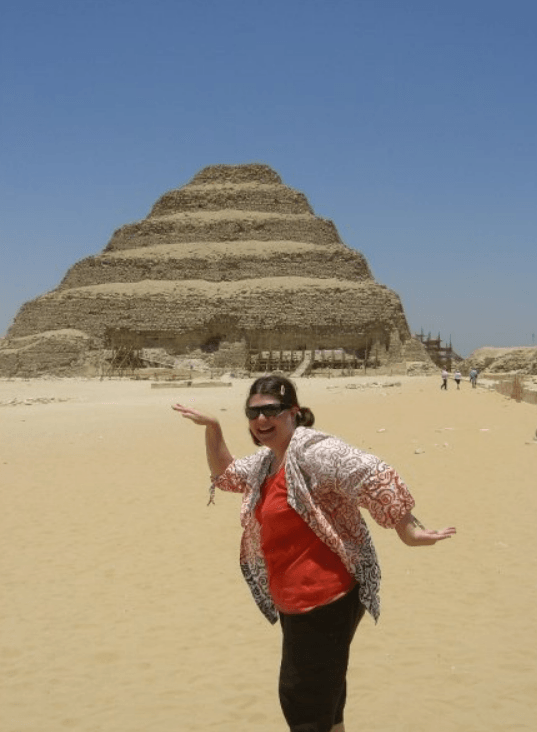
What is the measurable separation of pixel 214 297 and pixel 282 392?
209 feet

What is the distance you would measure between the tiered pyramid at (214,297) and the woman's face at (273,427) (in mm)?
57996

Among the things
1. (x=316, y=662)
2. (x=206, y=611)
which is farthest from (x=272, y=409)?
(x=206, y=611)

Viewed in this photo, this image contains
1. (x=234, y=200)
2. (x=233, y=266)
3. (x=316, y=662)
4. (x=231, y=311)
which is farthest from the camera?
(x=234, y=200)

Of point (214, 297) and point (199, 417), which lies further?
point (214, 297)

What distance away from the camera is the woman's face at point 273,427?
341cm

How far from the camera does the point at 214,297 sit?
66.6 metres

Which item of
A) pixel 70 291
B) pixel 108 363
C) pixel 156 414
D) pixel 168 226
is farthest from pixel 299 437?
pixel 168 226

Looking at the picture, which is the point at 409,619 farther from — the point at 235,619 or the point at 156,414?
the point at 156,414

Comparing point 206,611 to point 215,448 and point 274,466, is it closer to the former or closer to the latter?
point 215,448

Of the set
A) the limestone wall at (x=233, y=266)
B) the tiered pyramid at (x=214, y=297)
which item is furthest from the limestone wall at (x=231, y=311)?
the limestone wall at (x=233, y=266)

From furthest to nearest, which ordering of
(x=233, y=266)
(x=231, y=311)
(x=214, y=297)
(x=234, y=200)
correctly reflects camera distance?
(x=234, y=200) < (x=233, y=266) < (x=214, y=297) < (x=231, y=311)

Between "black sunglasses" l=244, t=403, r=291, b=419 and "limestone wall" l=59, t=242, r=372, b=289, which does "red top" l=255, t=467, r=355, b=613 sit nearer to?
"black sunglasses" l=244, t=403, r=291, b=419

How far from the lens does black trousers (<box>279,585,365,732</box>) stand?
3.18 meters

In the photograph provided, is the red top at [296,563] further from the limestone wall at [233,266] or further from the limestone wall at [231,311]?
the limestone wall at [233,266]
